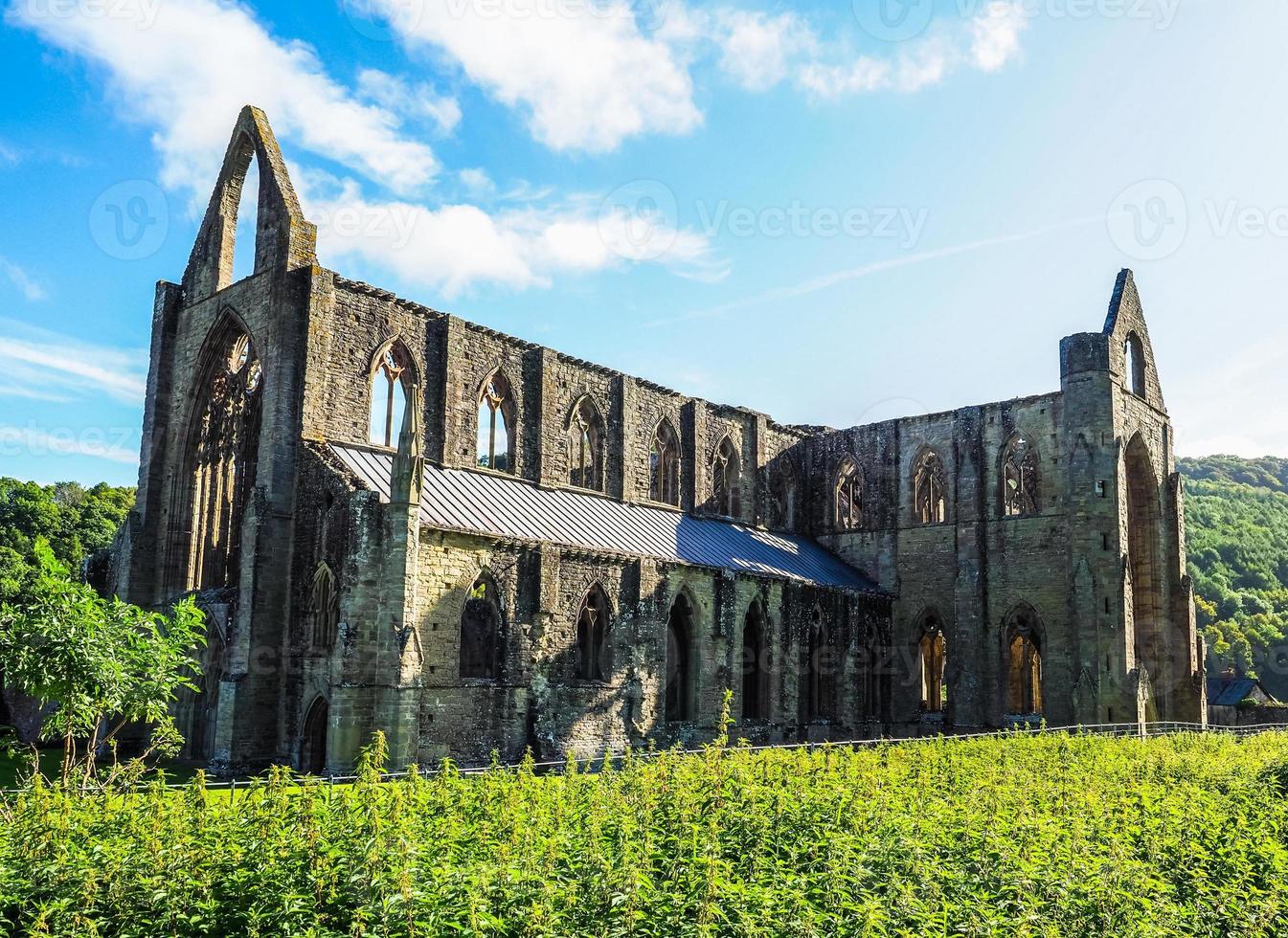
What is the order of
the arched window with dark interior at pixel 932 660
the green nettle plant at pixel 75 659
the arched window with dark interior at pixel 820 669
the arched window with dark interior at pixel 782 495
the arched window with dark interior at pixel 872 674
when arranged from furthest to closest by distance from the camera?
1. the arched window with dark interior at pixel 782 495
2. the arched window with dark interior at pixel 932 660
3. the arched window with dark interior at pixel 872 674
4. the arched window with dark interior at pixel 820 669
5. the green nettle plant at pixel 75 659

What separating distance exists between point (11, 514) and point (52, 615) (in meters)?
41.5

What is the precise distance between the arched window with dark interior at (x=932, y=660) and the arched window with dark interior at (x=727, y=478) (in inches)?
301

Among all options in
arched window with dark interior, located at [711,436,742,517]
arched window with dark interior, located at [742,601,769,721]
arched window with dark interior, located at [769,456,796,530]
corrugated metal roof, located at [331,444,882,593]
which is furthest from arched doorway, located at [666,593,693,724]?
arched window with dark interior, located at [769,456,796,530]

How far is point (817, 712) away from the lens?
1325 inches

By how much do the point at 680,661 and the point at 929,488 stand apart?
45.3 ft

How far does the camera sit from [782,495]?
Result: 40.2 meters

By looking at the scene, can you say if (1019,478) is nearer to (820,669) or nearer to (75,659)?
(820,669)

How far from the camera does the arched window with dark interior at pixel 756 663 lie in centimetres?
3150

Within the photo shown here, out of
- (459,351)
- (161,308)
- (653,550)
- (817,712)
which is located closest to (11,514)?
(161,308)

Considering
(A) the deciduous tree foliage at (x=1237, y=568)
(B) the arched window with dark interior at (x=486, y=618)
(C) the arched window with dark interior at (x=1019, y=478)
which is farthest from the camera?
(A) the deciduous tree foliage at (x=1237, y=568)

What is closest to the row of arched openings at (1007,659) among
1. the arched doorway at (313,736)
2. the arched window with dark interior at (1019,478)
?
the arched window with dark interior at (1019,478)

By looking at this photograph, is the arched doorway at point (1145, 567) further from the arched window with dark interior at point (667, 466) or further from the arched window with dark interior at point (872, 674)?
the arched window with dark interior at point (667, 466)

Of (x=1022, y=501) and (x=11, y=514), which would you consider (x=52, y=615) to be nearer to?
(x=1022, y=501)

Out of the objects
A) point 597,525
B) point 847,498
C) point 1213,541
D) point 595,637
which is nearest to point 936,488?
point 847,498
